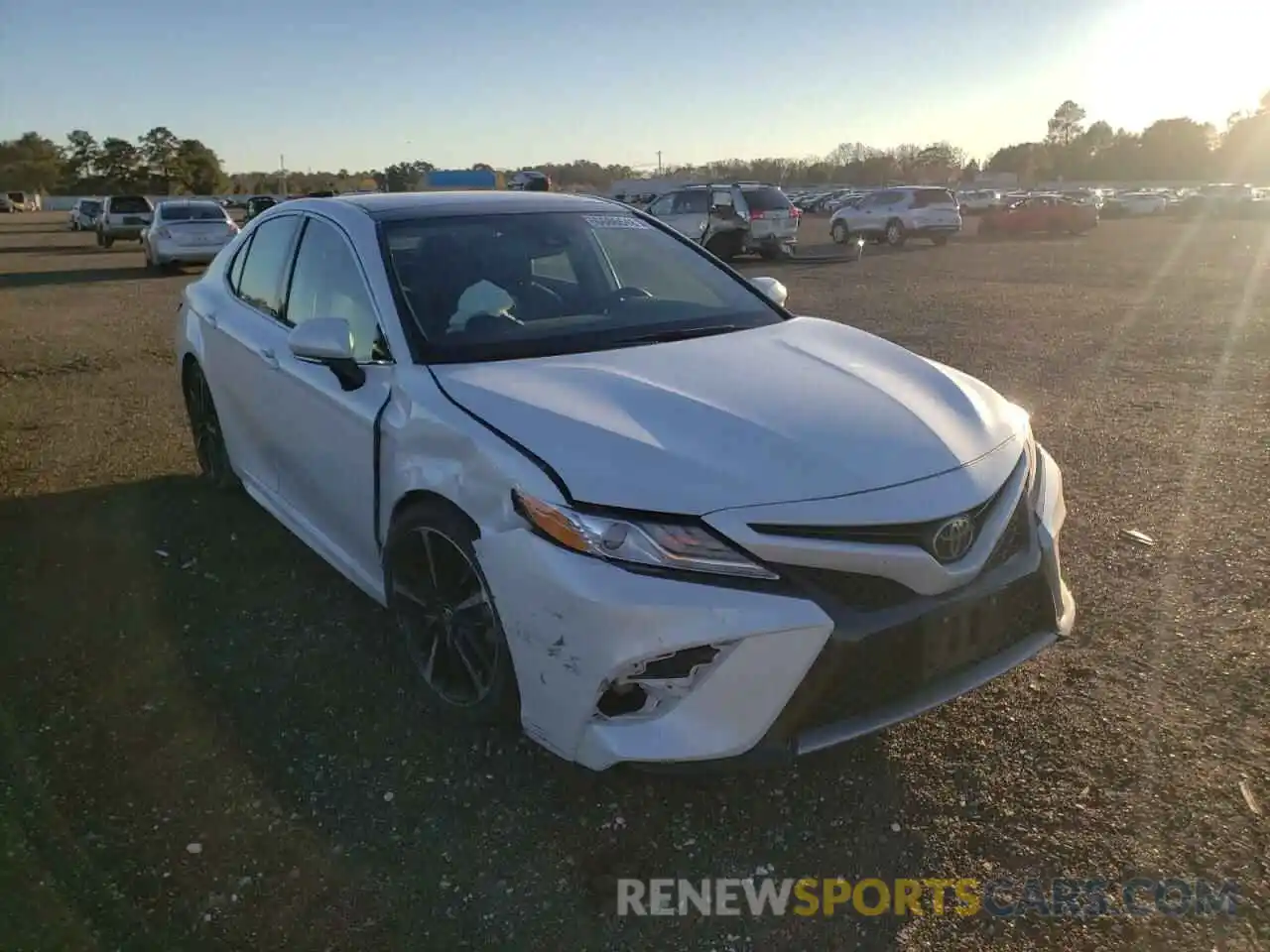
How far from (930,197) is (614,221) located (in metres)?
25.4

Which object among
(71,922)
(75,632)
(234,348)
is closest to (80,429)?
(234,348)

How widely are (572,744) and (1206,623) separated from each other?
8.54ft

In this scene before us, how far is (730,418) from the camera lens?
2814 millimetres

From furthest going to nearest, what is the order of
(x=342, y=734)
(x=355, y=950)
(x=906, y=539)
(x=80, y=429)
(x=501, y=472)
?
(x=80, y=429) < (x=342, y=734) < (x=501, y=472) < (x=906, y=539) < (x=355, y=950)

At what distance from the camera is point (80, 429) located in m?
7.02

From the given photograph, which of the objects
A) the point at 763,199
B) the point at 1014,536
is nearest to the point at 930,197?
the point at 763,199

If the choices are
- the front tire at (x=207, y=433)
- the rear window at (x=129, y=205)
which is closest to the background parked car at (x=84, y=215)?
the rear window at (x=129, y=205)

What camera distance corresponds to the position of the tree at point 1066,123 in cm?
12269

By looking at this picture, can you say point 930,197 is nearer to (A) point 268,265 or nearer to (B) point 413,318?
(A) point 268,265

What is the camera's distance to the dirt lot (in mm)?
2441

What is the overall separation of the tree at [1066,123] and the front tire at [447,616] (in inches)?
5330

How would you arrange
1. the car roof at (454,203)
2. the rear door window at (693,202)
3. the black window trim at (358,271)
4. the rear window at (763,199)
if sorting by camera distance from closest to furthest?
the black window trim at (358,271)
the car roof at (454,203)
the rear door window at (693,202)
the rear window at (763,199)

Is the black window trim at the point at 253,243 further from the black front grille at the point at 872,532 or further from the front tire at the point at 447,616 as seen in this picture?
the black front grille at the point at 872,532

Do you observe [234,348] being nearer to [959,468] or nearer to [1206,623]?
[959,468]
